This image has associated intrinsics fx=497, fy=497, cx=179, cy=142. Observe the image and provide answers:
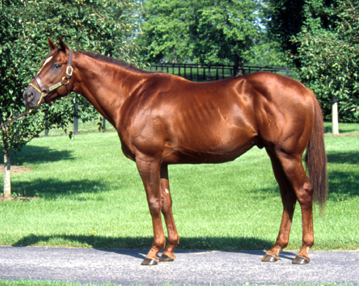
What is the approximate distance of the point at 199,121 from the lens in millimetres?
5711

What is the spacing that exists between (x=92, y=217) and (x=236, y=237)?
3783 mm

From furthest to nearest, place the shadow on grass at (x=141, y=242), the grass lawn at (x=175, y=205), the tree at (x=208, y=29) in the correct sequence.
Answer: the tree at (x=208, y=29), the grass lawn at (x=175, y=205), the shadow on grass at (x=141, y=242)

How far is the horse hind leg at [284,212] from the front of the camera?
5.82m

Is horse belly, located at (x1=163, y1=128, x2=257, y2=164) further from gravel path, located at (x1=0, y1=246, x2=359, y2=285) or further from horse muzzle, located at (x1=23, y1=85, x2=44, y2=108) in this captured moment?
horse muzzle, located at (x1=23, y1=85, x2=44, y2=108)

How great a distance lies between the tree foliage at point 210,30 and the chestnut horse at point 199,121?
3029cm

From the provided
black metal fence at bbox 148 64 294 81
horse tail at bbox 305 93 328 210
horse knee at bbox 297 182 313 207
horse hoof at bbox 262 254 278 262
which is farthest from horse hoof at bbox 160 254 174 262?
black metal fence at bbox 148 64 294 81

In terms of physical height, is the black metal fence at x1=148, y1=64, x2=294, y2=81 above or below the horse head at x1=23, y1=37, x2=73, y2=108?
below

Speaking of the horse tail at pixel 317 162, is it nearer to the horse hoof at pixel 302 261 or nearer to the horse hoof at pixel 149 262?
the horse hoof at pixel 302 261

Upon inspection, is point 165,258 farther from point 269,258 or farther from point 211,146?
point 211,146

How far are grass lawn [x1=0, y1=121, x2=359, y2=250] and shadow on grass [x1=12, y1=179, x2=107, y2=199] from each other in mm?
25

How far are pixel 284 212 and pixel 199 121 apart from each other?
59.4 inches

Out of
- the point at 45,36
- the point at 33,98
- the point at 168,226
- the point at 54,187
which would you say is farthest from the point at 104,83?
the point at 54,187

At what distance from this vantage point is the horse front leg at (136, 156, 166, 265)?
227 inches

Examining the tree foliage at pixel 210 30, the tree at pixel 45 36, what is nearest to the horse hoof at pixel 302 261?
the tree at pixel 45 36
